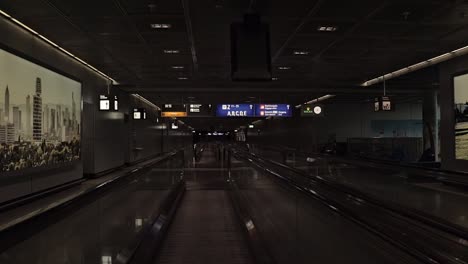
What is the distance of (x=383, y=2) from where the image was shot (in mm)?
8398

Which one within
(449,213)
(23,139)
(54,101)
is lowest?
(449,213)

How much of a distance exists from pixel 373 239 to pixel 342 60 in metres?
12.2

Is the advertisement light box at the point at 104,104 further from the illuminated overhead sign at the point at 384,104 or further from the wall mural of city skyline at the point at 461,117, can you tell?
the wall mural of city skyline at the point at 461,117

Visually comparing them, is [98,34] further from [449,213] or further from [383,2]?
[449,213]

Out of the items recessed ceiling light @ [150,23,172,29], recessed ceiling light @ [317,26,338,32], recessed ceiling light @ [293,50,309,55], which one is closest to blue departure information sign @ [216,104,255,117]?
recessed ceiling light @ [293,50,309,55]

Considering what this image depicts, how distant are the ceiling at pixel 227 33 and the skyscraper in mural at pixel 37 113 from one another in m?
1.37

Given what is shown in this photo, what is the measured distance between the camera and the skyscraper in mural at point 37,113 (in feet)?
36.4

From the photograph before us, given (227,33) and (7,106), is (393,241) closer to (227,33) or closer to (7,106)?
(227,33)

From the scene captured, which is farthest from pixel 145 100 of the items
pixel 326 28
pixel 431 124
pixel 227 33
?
pixel 326 28

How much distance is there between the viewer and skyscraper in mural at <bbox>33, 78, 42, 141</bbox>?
11086 mm

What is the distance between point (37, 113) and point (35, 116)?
0.18 m

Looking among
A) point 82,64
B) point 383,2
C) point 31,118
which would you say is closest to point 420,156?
point 383,2

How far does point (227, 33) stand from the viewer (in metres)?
10.8

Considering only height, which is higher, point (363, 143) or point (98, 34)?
point (98, 34)
